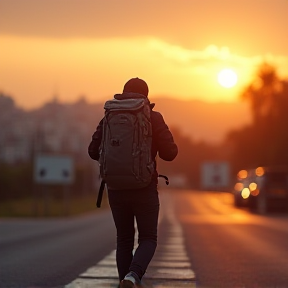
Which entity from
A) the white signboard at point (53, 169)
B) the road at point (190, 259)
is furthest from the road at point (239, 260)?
the white signboard at point (53, 169)

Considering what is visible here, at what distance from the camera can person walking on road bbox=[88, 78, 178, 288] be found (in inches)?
267

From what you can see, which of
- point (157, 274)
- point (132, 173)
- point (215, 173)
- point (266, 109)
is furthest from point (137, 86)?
point (266, 109)

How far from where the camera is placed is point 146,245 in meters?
6.96

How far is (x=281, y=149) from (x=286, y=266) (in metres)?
55.6

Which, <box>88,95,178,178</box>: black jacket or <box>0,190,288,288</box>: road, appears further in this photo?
<box>0,190,288,288</box>: road

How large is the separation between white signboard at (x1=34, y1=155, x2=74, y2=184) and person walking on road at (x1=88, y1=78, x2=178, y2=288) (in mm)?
41286

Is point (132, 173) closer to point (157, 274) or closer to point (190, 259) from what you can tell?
point (157, 274)

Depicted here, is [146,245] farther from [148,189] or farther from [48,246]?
[48,246]

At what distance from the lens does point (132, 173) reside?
22.1ft

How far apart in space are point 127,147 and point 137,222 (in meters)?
0.67

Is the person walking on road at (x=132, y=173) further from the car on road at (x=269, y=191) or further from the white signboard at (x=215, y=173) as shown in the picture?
the white signboard at (x=215, y=173)

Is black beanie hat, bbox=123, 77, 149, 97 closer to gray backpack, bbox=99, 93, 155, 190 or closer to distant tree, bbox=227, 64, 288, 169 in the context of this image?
gray backpack, bbox=99, 93, 155, 190

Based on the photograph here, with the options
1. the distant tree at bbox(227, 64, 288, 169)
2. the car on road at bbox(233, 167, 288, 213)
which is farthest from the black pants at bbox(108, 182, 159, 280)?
the distant tree at bbox(227, 64, 288, 169)

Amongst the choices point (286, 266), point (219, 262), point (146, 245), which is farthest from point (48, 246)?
point (146, 245)
